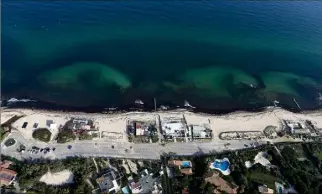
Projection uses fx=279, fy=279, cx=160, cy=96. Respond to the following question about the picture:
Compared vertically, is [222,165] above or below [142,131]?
below

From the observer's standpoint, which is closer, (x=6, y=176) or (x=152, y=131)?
(x=6, y=176)

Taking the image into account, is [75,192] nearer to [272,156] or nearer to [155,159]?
[155,159]

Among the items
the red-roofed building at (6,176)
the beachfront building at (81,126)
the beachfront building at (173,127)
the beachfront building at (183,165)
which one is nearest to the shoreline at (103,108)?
the beachfront building at (173,127)

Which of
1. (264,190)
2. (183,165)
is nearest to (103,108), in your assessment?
(183,165)

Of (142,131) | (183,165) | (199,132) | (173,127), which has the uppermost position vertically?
(173,127)

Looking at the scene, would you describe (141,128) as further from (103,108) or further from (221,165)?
(221,165)

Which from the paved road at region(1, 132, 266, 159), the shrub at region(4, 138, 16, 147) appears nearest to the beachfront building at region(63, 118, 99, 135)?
the paved road at region(1, 132, 266, 159)

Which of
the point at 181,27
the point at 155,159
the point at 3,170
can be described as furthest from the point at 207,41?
the point at 3,170
